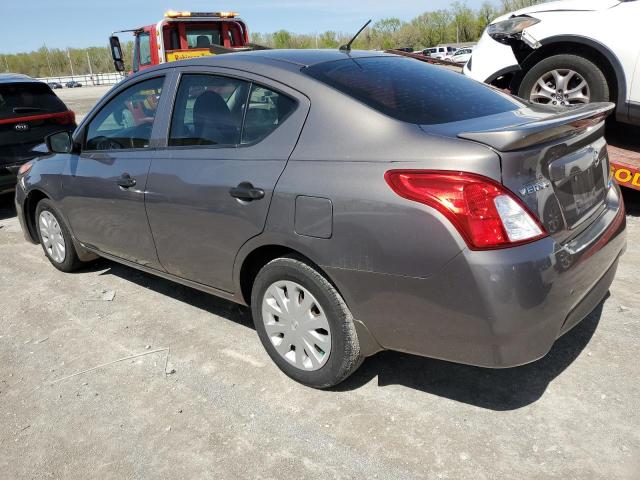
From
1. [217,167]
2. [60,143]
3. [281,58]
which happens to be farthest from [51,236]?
[281,58]

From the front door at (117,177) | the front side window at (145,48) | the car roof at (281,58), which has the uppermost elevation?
the front side window at (145,48)

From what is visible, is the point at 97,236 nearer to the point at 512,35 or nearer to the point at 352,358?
the point at 352,358

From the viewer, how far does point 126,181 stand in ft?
11.8

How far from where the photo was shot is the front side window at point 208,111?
305 centimetres

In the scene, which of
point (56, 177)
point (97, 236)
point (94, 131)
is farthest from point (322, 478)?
point (56, 177)

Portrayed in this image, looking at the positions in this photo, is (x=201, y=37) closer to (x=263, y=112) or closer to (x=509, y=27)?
(x=509, y=27)

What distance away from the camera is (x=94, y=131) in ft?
13.4

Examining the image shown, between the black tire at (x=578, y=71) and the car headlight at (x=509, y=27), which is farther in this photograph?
the car headlight at (x=509, y=27)

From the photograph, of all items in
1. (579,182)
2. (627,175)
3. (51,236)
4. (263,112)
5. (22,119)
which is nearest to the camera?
(579,182)

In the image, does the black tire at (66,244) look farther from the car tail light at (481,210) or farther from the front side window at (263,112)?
the car tail light at (481,210)

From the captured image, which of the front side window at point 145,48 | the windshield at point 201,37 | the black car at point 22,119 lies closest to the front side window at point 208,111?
the black car at point 22,119

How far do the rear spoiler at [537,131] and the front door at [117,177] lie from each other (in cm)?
214

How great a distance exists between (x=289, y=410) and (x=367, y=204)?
1136mm

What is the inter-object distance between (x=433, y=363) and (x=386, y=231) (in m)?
1.12
